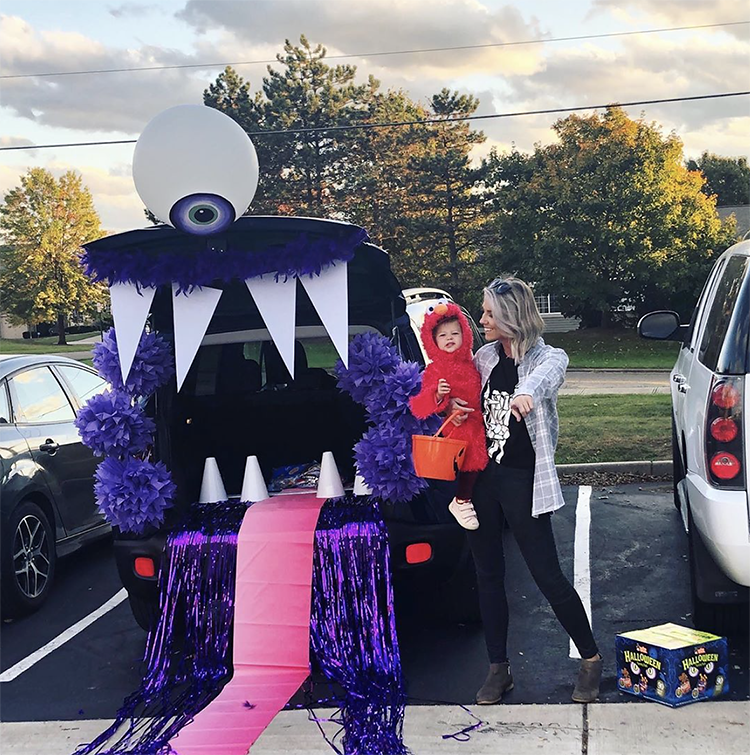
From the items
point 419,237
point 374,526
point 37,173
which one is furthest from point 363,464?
point 37,173

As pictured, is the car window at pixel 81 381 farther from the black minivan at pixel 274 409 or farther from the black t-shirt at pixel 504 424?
the black t-shirt at pixel 504 424

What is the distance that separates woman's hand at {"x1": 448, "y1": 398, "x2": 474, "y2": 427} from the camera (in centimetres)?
370

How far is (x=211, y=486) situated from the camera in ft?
15.5

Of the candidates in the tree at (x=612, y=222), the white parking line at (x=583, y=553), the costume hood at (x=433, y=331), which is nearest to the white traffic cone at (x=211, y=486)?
the costume hood at (x=433, y=331)

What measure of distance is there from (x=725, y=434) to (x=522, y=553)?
3.11ft

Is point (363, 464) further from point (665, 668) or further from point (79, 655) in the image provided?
point (79, 655)

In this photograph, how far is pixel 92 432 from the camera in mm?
4176

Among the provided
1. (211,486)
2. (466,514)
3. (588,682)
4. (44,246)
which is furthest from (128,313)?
(44,246)

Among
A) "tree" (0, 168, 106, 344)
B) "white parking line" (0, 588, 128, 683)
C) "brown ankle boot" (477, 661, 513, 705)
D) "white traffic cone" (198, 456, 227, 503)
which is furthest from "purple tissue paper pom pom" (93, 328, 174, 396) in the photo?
"tree" (0, 168, 106, 344)

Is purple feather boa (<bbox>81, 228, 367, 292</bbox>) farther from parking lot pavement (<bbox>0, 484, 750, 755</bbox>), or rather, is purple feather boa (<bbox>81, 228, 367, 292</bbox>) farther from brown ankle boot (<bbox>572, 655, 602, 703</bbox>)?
brown ankle boot (<bbox>572, 655, 602, 703</bbox>)

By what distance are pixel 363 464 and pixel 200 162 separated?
5.09 feet

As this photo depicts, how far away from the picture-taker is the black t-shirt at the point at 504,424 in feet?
11.9

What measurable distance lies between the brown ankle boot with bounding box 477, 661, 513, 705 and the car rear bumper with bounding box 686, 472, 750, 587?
3.37ft

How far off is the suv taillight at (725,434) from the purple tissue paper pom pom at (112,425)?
102 inches
